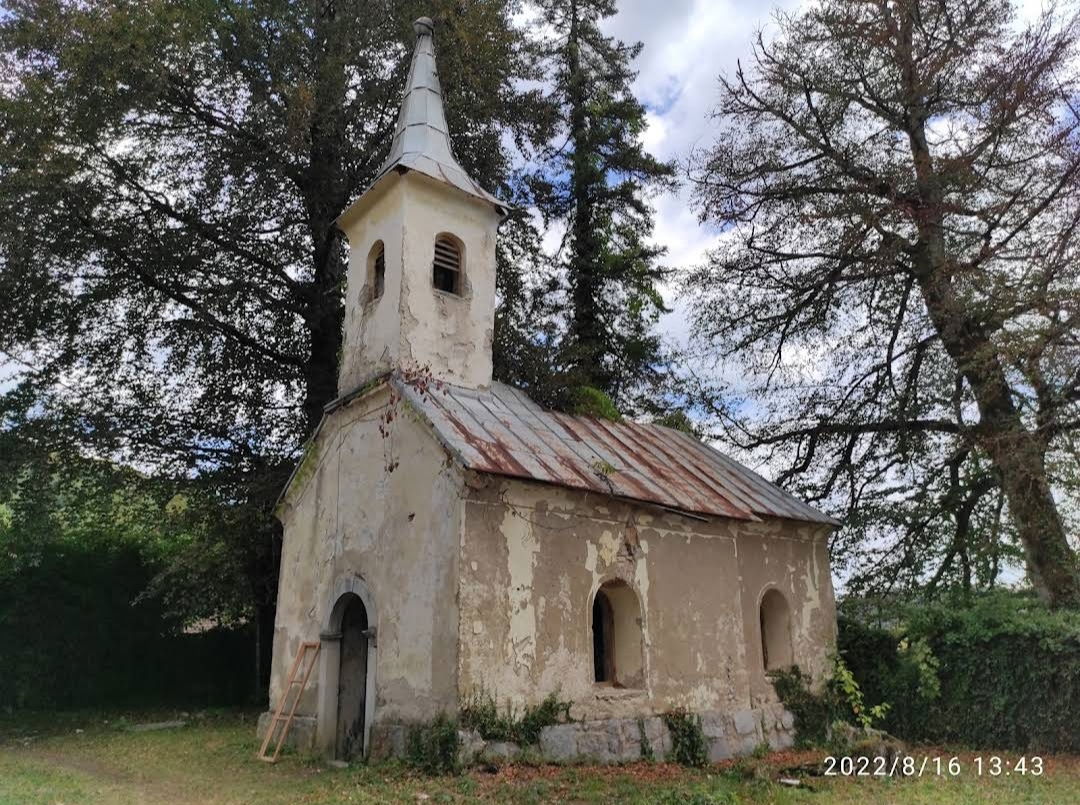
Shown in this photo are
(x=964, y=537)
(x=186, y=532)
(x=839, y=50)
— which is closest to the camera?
(x=964, y=537)

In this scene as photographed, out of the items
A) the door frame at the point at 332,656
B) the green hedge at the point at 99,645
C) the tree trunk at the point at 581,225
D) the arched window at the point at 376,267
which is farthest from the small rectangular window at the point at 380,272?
the green hedge at the point at 99,645

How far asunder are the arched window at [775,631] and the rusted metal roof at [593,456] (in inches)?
61.0

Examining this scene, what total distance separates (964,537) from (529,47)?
16.2 m

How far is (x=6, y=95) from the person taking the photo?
14.1 meters

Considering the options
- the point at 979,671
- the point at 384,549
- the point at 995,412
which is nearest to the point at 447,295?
the point at 384,549

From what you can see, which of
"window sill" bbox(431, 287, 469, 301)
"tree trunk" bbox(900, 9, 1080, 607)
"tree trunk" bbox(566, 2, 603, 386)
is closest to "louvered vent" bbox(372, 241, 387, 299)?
"window sill" bbox(431, 287, 469, 301)

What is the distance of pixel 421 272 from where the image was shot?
12648 mm

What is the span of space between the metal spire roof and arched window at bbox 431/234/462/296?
3.15 feet

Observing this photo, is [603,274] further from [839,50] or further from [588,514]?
[588,514]

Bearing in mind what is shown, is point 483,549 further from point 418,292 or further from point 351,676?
point 418,292

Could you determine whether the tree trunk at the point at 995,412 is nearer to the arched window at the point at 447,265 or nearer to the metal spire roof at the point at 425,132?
the metal spire roof at the point at 425,132

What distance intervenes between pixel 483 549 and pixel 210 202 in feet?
40.3

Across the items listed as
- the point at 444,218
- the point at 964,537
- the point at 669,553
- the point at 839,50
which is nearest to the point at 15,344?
the point at 444,218

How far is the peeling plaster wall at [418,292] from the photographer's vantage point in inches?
486
